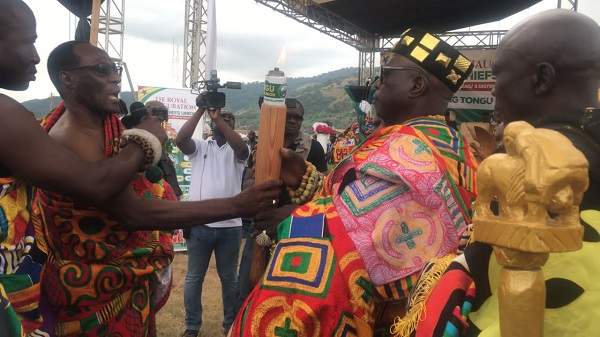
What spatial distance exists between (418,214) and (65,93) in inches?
71.0

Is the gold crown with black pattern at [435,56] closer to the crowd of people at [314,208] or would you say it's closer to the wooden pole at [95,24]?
the crowd of people at [314,208]

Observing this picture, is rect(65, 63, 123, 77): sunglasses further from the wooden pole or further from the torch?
the torch

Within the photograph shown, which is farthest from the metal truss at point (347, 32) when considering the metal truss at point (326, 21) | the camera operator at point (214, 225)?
the camera operator at point (214, 225)

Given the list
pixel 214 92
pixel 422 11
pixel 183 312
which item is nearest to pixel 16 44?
pixel 214 92

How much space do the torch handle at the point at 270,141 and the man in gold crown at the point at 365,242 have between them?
30 centimetres

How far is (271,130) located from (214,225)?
125 inches

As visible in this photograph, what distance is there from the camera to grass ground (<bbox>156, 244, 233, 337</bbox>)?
5.50m

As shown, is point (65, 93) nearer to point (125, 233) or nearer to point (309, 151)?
point (125, 233)

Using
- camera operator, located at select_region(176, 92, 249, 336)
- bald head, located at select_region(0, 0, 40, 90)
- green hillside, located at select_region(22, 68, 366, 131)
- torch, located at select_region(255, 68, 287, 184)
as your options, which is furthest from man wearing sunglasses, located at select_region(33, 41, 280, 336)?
green hillside, located at select_region(22, 68, 366, 131)

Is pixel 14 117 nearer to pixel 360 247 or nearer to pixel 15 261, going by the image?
pixel 15 261

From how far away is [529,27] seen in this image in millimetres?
1142

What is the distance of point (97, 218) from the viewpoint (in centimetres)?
240

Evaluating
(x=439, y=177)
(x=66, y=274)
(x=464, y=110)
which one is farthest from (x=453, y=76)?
(x=464, y=110)

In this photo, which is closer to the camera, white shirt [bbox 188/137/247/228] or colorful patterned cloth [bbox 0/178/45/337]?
colorful patterned cloth [bbox 0/178/45/337]
